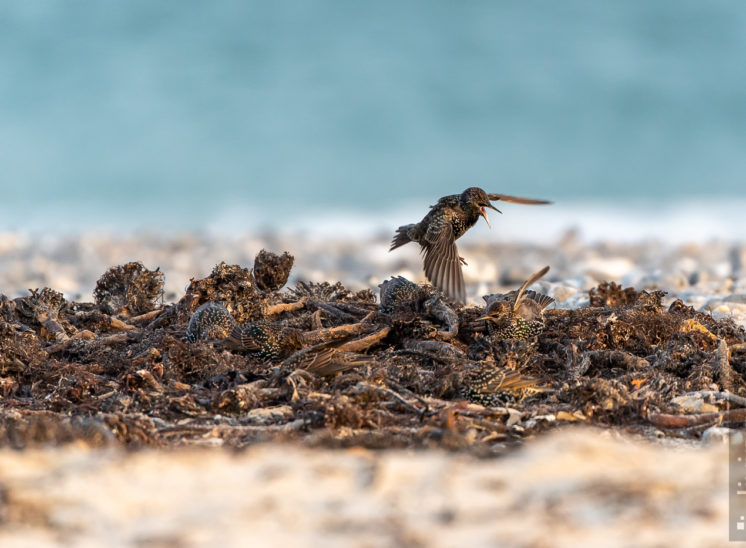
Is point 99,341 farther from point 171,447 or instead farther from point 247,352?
point 171,447

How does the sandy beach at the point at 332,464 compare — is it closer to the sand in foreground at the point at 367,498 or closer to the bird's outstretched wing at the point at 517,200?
the sand in foreground at the point at 367,498

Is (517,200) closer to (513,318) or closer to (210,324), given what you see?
(513,318)

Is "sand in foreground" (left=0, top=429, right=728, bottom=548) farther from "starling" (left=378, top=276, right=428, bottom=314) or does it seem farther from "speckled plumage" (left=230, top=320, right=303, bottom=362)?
"starling" (left=378, top=276, right=428, bottom=314)

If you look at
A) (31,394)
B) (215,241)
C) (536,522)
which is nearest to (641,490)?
(536,522)

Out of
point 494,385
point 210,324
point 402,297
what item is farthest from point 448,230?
point 494,385

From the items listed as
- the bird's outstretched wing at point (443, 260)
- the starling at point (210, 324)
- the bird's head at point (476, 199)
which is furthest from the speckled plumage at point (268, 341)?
the bird's head at point (476, 199)

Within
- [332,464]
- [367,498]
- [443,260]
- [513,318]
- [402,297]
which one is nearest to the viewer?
[367,498]

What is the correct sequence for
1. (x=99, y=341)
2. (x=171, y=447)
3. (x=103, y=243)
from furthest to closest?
(x=103, y=243) < (x=99, y=341) < (x=171, y=447)
